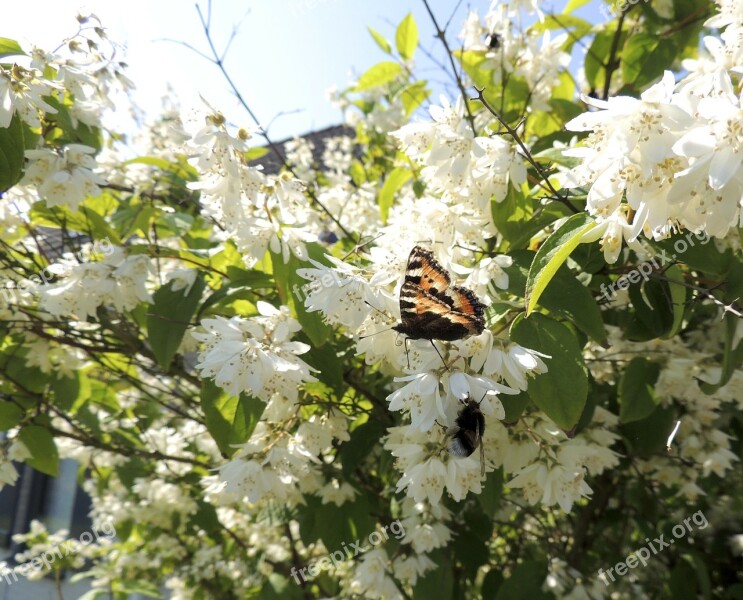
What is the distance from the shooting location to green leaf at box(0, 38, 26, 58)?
1.51 m

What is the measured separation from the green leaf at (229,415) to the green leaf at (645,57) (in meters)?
1.70

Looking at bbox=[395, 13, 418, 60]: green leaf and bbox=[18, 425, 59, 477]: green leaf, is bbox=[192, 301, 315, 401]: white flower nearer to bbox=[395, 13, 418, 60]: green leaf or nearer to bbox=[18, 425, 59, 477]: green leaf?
bbox=[18, 425, 59, 477]: green leaf

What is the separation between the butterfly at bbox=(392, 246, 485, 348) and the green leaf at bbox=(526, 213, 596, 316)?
0.11 m

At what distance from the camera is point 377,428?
1.72m

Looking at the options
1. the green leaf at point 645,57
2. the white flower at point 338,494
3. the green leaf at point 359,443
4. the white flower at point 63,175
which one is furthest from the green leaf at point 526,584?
the white flower at point 63,175

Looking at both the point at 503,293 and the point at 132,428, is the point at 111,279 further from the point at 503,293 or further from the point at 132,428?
the point at 132,428

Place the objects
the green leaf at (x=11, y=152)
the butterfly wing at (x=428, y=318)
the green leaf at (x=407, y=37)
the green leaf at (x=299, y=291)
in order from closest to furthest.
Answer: the butterfly wing at (x=428, y=318) → the green leaf at (x=299, y=291) → the green leaf at (x=11, y=152) → the green leaf at (x=407, y=37)

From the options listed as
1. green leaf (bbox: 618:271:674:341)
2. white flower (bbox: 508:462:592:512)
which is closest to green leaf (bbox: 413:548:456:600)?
white flower (bbox: 508:462:592:512)

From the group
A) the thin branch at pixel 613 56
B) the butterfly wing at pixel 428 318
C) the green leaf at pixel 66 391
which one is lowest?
the butterfly wing at pixel 428 318

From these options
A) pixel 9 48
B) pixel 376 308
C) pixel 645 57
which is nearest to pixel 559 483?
pixel 376 308

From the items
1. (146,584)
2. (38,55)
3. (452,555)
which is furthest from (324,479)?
(146,584)

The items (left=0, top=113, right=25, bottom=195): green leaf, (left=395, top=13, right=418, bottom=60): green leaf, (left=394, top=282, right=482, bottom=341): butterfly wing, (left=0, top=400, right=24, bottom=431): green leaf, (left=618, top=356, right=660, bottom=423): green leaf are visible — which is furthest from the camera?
(left=395, top=13, right=418, bottom=60): green leaf

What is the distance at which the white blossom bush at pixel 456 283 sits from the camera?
1.03 metres

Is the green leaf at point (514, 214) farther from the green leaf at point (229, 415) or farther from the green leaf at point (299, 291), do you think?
the green leaf at point (229, 415)
